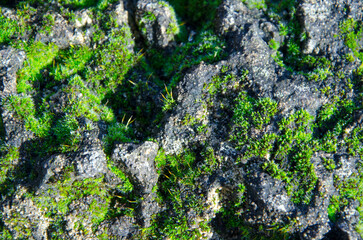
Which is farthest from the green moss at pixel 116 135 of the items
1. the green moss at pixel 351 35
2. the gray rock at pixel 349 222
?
the green moss at pixel 351 35

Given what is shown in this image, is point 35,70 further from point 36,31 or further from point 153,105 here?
point 153,105

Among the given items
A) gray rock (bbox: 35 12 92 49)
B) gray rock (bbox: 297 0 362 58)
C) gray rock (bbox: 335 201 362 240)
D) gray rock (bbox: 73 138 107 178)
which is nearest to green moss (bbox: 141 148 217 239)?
gray rock (bbox: 73 138 107 178)

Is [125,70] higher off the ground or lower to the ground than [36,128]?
higher

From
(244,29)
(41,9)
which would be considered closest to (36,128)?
(41,9)

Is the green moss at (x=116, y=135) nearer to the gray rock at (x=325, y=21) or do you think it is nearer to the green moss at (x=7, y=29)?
the green moss at (x=7, y=29)

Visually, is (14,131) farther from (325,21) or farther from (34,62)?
(325,21)
